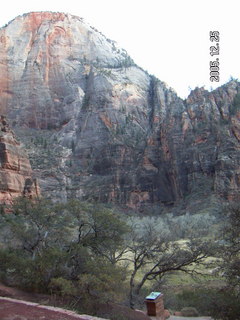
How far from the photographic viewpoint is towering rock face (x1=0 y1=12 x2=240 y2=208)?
69750 millimetres

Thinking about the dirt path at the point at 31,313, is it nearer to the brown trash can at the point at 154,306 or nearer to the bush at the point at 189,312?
the brown trash can at the point at 154,306

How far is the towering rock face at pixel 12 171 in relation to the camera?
1726 inches

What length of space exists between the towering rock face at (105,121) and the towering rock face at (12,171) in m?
23.2

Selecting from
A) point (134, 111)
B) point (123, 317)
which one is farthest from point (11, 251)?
point (134, 111)

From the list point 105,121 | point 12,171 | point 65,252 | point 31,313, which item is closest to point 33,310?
point 31,313

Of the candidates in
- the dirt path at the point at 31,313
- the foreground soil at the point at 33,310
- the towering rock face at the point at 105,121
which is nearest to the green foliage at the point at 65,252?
the foreground soil at the point at 33,310

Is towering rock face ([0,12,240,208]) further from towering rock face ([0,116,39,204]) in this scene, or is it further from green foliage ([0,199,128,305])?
green foliage ([0,199,128,305])

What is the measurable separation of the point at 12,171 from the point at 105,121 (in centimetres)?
4577

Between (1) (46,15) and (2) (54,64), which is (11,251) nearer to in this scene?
(2) (54,64)

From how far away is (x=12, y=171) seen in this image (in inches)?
1850

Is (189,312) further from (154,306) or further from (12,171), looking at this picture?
(12,171)

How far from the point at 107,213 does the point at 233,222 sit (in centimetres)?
634

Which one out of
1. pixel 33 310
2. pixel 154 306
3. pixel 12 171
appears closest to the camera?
pixel 33 310

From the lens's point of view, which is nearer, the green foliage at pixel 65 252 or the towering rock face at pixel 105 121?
the green foliage at pixel 65 252
